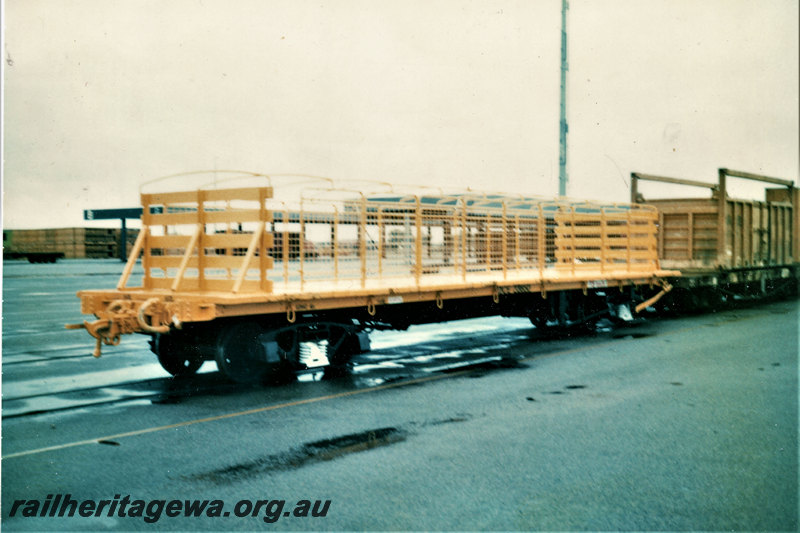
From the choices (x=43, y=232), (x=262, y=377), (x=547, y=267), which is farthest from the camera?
(x=43, y=232)

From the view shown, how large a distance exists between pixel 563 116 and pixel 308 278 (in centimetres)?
1056

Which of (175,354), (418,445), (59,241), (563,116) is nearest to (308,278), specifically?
(175,354)

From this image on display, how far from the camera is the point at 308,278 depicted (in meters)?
10.8

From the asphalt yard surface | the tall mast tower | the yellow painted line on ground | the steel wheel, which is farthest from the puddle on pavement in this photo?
the tall mast tower

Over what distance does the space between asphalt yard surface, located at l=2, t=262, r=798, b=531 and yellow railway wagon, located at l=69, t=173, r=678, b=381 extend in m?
0.59

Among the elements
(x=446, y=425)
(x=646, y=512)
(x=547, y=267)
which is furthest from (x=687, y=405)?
(x=547, y=267)

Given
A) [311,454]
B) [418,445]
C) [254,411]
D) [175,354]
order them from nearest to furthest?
[311,454] → [418,445] → [254,411] → [175,354]

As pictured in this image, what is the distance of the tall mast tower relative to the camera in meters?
18.5

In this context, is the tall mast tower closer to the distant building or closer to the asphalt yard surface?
the asphalt yard surface

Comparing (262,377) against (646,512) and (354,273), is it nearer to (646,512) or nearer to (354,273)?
(354,273)

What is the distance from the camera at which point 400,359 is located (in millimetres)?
10781

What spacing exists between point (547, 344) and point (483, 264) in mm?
1822

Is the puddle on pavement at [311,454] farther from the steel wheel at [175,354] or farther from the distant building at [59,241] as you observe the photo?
the distant building at [59,241]

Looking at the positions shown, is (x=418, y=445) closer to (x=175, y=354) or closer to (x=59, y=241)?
(x=175, y=354)
